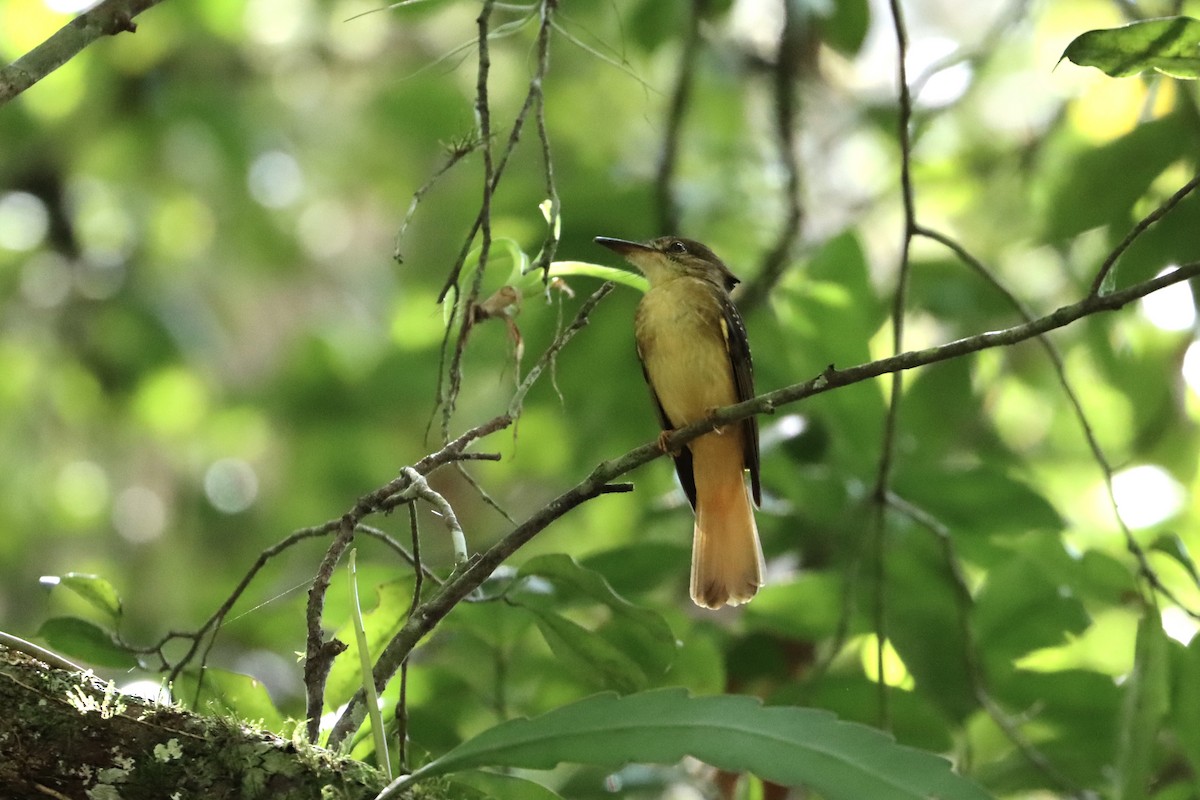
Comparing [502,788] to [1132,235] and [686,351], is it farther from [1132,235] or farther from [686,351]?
[686,351]

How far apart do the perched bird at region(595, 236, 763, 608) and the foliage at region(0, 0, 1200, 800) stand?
0.47 feet

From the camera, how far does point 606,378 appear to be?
419cm

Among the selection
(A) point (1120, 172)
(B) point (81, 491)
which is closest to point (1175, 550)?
(A) point (1120, 172)

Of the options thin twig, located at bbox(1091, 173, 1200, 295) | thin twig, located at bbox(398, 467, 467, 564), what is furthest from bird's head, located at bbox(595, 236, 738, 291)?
thin twig, located at bbox(1091, 173, 1200, 295)

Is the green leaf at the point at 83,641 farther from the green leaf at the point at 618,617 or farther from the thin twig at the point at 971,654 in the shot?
the thin twig at the point at 971,654

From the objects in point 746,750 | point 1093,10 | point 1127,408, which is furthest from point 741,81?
point 746,750

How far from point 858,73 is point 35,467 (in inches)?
231

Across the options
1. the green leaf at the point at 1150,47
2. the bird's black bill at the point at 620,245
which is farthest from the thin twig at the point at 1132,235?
the bird's black bill at the point at 620,245

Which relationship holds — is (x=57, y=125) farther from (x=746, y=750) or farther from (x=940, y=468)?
(x=746, y=750)

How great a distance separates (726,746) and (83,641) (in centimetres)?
135

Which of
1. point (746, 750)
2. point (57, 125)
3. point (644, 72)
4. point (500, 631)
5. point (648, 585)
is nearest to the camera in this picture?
point (746, 750)

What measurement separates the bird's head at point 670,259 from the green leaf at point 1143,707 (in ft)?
6.53

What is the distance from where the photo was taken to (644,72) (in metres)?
5.13

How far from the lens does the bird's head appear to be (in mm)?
4055
